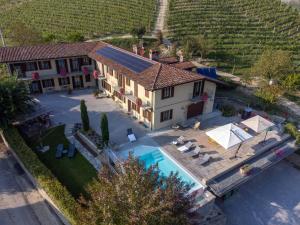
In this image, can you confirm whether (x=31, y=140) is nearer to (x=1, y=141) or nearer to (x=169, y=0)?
(x=1, y=141)

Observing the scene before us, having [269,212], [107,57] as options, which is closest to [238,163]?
[269,212]

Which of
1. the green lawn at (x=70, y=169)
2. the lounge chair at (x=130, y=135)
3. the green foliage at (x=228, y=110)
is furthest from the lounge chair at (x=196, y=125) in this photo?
the green lawn at (x=70, y=169)

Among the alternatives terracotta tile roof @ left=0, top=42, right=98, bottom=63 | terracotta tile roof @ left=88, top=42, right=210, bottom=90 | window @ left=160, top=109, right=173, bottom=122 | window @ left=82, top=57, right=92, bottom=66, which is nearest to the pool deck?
window @ left=160, top=109, right=173, bottom=122

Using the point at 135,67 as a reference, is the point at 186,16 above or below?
above

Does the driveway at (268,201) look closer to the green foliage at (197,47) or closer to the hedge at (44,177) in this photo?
the hedge at (44,177)

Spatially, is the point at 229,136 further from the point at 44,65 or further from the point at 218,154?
the point at 44,65
